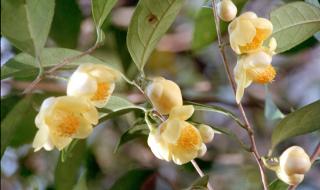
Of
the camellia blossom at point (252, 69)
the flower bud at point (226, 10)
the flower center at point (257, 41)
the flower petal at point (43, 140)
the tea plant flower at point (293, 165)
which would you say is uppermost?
the flower bud at point (226, 10)

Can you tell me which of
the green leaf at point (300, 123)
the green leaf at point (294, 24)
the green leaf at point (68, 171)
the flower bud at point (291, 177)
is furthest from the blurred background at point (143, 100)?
the flower bud at point (291, 177)

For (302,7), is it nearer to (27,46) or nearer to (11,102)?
(27,46)

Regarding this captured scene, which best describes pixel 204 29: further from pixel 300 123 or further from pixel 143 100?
pixel 300 123

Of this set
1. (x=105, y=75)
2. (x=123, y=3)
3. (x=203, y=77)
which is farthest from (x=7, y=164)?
(x=105, y=75)

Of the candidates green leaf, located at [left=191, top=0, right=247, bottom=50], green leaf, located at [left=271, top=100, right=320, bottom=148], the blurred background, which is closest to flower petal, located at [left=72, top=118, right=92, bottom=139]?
the blurred background

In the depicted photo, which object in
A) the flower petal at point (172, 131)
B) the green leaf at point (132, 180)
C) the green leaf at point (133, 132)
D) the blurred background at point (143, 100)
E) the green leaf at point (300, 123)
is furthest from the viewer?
the blurred background at point (143, 100)

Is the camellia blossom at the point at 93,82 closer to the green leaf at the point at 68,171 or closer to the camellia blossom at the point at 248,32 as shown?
the camellia blossom at the point at 248,32
